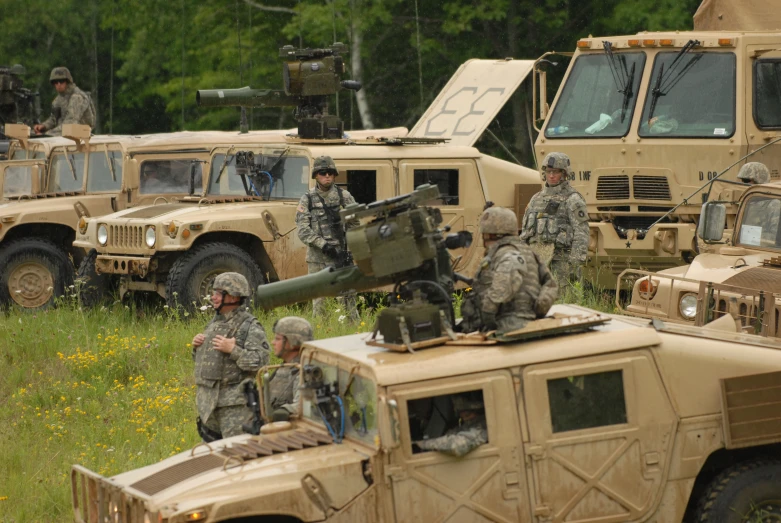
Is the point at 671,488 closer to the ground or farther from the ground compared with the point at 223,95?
closer to the ground

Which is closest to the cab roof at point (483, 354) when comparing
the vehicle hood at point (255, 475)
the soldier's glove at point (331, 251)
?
the vehicle hood at point (255, 475)

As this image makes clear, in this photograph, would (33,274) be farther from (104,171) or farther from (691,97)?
(691,97)

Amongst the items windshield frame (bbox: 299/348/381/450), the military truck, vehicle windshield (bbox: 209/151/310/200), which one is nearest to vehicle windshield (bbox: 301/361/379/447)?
windshield frame (bbox: 299/348/381/450)

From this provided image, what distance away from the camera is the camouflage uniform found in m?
18.2

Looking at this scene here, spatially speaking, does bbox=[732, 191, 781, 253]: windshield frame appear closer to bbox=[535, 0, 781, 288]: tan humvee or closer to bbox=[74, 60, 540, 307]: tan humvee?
bbox=[535, 0, 781, 288]: tan humvee

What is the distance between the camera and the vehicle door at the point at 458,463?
21.7 feet

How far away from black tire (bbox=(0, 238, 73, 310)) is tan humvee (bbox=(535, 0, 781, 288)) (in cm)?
485

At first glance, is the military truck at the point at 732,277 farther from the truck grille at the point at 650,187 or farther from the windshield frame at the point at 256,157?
the windshield frame at the point at 256,157

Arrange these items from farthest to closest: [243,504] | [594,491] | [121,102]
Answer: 1. [121,102]
2. [594,491]
3. [243,504]

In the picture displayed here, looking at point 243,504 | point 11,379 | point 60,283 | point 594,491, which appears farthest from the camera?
point 60,283

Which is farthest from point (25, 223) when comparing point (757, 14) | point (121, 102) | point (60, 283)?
point (121, 102)

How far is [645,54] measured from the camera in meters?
13.2

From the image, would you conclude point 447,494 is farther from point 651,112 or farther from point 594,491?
point 651,112

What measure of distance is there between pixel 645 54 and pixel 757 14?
7.17ft
